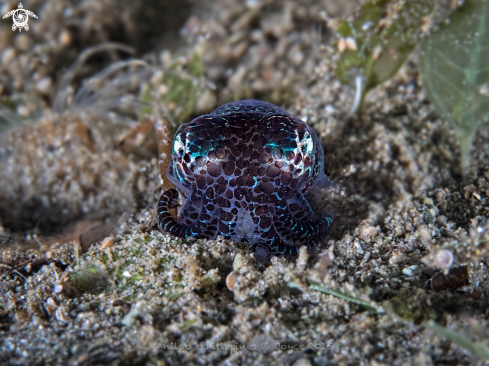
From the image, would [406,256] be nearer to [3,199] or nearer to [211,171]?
[211,171]

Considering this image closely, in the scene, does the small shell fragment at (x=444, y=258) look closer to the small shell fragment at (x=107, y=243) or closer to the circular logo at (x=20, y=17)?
the small shell fragment at (x=107, y=243)

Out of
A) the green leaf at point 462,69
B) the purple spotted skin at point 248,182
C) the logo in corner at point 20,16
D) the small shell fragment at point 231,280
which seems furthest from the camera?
the logo in corner at point 20,16

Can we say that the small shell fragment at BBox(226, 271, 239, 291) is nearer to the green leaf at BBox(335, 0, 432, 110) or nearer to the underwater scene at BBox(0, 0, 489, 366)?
the underwater scene at BBox(0, 0, 489, 366)

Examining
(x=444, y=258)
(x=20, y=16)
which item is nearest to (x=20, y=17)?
(x=20, y=16)

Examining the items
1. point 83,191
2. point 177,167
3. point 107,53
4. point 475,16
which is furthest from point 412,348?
point 107,53

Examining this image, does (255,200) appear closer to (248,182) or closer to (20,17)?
(248,182)

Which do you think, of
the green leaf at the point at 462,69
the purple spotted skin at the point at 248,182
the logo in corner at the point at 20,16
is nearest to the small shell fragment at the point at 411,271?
the purple spotted skin at the point at 248,182

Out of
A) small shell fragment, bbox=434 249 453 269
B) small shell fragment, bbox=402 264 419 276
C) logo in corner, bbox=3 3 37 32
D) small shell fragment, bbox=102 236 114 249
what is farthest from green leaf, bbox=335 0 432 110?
logo in corner, bbox=3 3 37 32
